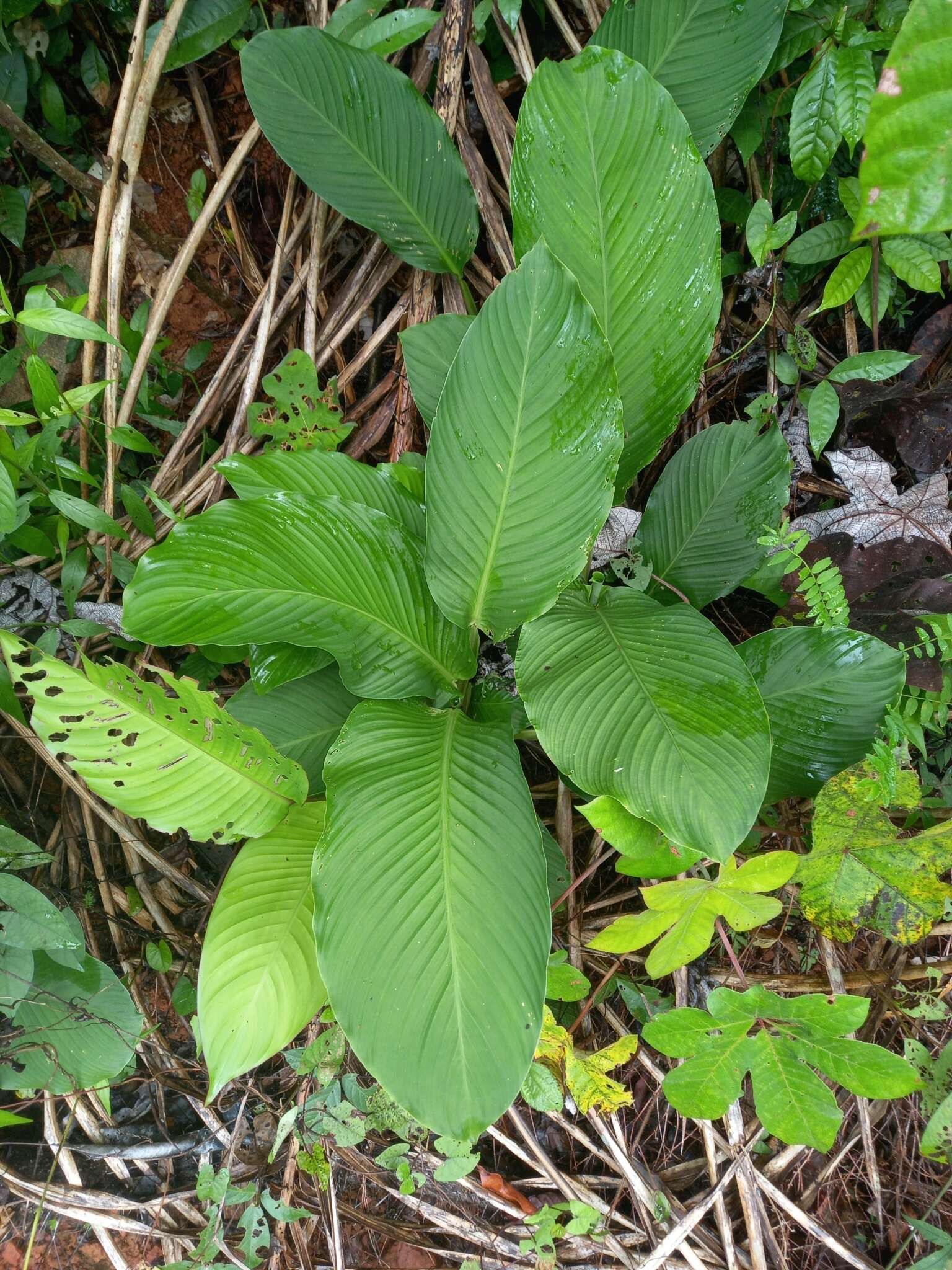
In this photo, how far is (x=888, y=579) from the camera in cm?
121

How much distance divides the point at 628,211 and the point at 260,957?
→ 1190 millimetres

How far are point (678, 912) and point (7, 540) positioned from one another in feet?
4.24

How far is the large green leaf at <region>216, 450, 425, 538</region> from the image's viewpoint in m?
1.16

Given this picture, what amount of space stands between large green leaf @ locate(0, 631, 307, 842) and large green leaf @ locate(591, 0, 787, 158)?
3.81 ft

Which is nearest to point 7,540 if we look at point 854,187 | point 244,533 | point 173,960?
point 244,533

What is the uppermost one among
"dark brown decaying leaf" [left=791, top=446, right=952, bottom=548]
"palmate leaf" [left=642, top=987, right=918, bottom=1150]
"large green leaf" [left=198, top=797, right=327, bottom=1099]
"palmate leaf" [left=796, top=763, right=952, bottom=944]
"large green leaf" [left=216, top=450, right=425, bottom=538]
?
"large green leaf" [left=216, top=450, right=425, bottom=538]

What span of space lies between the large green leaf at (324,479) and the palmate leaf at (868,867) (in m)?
0.75

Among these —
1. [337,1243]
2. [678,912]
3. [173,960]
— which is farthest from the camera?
[173,960]

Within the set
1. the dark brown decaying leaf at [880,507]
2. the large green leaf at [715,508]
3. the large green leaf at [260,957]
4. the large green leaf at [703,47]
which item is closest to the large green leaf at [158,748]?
the large green leaf at [260,957]

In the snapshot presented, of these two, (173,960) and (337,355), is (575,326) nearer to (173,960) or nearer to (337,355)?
(337,355)

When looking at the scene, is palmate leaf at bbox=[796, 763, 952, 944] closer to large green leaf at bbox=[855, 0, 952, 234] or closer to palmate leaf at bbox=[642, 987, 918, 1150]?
palmate leaf at bbox=[642, 987, 918, 1150]

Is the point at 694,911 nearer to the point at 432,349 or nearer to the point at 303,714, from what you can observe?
the point at 303,714

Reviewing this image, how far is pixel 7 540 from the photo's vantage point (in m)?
1.35

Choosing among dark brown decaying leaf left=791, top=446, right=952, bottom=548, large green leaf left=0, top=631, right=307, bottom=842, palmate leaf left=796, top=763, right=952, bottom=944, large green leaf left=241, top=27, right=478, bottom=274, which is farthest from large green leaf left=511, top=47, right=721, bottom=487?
large green leaf left=0, top=631, right=307, bottom=842
